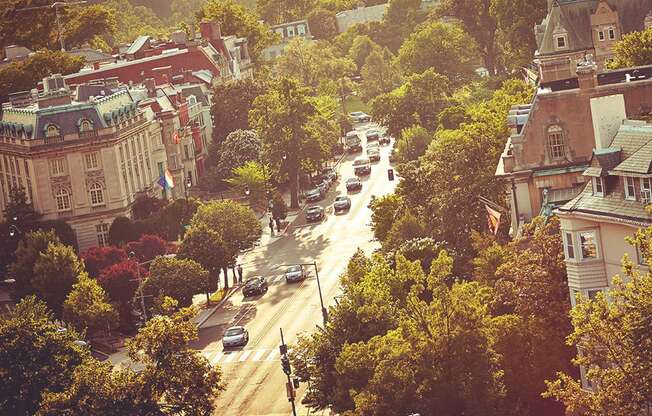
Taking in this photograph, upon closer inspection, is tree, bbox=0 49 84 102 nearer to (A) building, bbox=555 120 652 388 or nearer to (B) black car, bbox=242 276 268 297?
(B) black car, bbox=242 276 268 297

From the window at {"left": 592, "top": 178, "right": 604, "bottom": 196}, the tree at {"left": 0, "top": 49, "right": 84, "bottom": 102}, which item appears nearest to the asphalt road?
the window at {"left": 592, "top": 178, "right": 604, "bottom": 196}

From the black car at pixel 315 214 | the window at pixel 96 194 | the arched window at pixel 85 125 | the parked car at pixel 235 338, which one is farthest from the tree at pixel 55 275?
the black car at pixel 315 214

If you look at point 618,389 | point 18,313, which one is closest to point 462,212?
point 18,313

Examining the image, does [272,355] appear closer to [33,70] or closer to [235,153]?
[235,153]

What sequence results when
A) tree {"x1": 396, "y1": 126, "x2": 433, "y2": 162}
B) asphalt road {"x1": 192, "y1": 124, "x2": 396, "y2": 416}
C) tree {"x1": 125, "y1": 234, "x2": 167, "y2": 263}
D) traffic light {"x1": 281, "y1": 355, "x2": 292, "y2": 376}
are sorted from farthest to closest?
tree {"x1": 396, "y1": 126, "x2": 433, "y2": 162}, tree {"x1": 125, "y1": 234, "x2": 167, "y2": 263}, asphalt road {"x1": 192, "y1": 124, "x2": 396, "y2": 416}, traffic light {"x1": 281, "y1": 355, "x2": 292, "y2": 376}

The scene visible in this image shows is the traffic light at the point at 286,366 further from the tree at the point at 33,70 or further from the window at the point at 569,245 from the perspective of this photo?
the tree at the point at 33,70

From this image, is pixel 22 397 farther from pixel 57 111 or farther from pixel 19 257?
pixel 57 111
